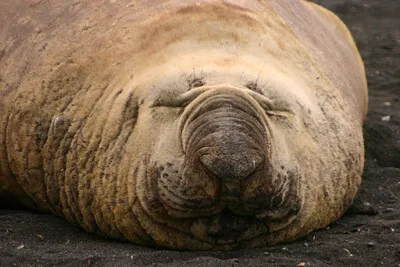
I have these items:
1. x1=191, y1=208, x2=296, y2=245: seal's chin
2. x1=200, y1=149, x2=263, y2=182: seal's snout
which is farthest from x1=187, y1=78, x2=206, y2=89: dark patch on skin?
x1=191, y1=208, x2=296, y2=245: seal's chin

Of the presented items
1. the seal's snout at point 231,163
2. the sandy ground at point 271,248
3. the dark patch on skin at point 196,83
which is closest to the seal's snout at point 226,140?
the seal's snout at point 231,163

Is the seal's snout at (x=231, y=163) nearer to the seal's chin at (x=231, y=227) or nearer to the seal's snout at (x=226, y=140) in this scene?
the seal's snout at (x=226, y=140)

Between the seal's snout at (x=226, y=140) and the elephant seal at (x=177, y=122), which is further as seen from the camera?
the elephant seal at (x=177, y=122)

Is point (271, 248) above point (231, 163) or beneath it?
beneath

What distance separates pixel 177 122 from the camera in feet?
12.9

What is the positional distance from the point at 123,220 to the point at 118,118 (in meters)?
0.47

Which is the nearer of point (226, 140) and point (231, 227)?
point (226, 140)

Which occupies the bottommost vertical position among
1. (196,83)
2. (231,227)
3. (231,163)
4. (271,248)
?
(271,248)

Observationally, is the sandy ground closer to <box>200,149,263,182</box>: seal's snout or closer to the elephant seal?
the elephant seal

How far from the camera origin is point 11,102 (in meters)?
4.68

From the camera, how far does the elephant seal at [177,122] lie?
383cm

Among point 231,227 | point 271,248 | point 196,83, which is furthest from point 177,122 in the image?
point 271,248

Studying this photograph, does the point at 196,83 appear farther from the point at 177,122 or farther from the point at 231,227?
the point at 231,227

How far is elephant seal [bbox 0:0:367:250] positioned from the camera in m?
3.83
